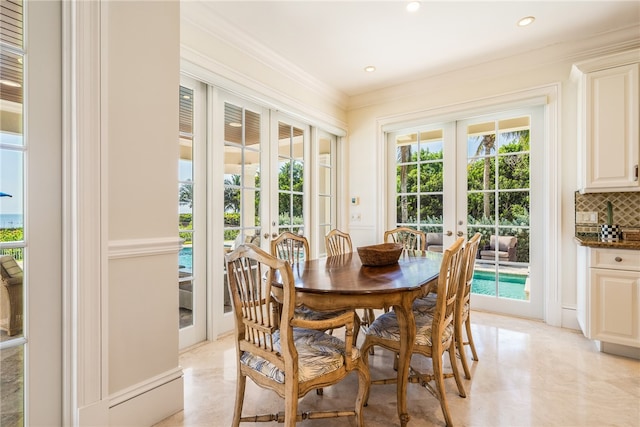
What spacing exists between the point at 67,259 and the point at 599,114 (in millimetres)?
3844

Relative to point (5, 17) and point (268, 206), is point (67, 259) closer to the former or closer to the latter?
point (5, 17)

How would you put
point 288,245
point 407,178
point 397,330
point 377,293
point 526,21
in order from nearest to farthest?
point 377,293 < point 397,330 < point 288,245 < point 526,21 < point 407,178

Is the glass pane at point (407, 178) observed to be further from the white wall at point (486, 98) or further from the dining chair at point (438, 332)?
the dining chair at point (438, 332)

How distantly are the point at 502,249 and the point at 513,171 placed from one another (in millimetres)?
863

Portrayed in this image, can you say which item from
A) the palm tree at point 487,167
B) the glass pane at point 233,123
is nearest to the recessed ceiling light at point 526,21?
the palm tree at point 487,167

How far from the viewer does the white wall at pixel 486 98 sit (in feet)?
10.1

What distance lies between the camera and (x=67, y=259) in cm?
148

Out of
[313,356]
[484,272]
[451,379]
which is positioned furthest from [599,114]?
[313,356]

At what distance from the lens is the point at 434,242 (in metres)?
3.98

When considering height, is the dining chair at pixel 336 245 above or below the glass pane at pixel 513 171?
below

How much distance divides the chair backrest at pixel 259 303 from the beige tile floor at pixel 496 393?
557 mm

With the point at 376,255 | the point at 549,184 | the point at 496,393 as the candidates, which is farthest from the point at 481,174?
the point at 496,393

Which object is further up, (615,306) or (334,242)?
(334,242)

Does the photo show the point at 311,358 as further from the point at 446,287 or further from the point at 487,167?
the point at 487,167
